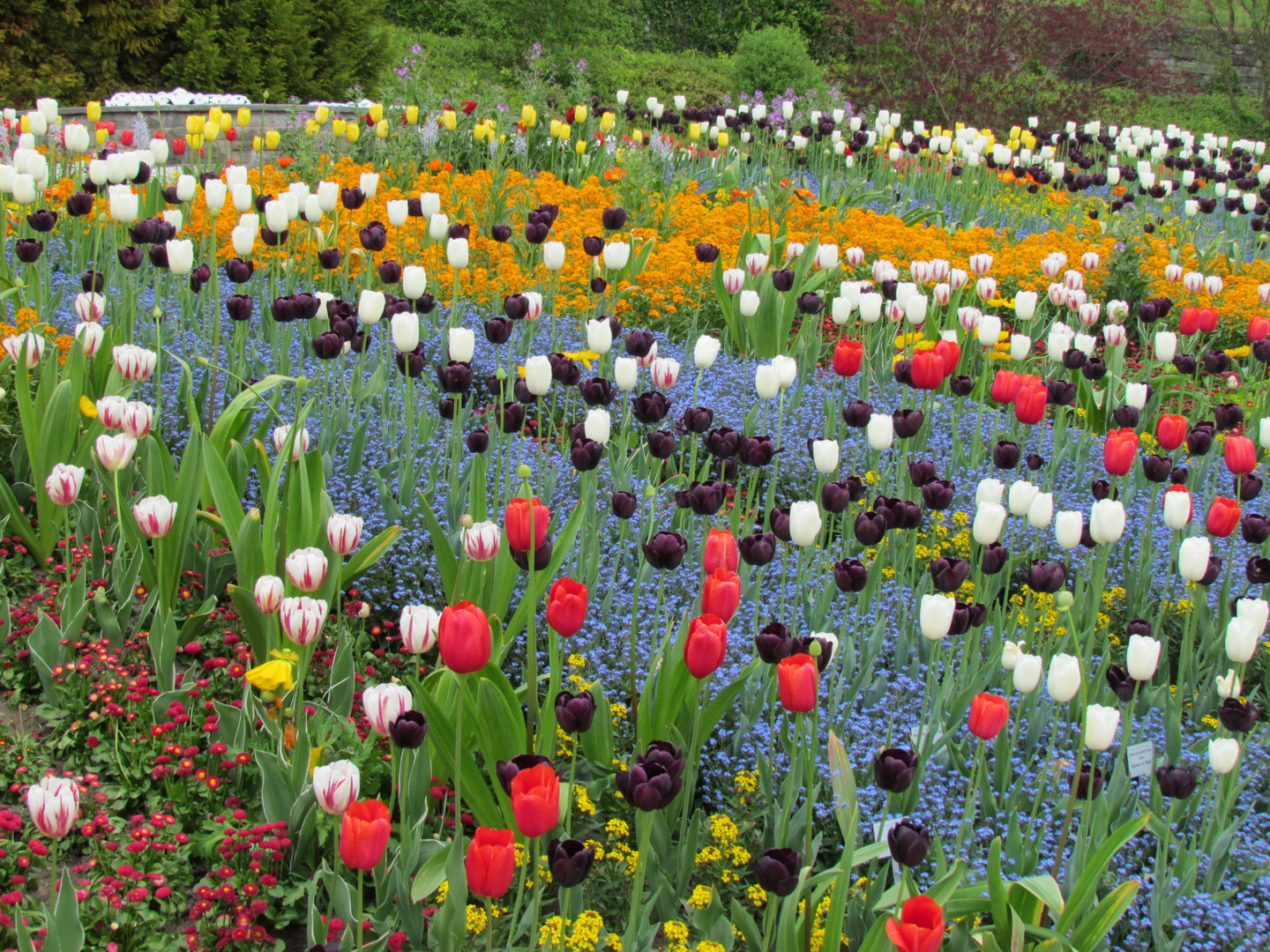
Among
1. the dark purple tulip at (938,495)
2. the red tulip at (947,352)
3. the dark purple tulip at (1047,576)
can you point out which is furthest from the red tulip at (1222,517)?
the red tulip at (947,352)

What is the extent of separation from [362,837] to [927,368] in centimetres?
238

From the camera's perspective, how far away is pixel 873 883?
Answer: 205 centimetres

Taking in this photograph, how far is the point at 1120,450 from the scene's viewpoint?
9.85 feet

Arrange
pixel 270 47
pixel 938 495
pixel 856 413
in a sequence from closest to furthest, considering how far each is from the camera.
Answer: pixel 938 495 → pixel 856 413 → pixel 270 47

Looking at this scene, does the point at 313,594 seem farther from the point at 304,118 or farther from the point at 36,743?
the point at 304,118

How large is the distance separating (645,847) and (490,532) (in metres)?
0.75

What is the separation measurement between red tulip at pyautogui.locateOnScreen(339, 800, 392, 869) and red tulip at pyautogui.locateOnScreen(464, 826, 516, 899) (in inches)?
5.8

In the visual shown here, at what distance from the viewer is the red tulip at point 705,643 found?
1.87 m

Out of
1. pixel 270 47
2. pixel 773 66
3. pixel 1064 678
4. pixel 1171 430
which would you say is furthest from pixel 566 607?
pixel 773 66

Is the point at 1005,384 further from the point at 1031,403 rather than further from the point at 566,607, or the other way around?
the point at 566,607

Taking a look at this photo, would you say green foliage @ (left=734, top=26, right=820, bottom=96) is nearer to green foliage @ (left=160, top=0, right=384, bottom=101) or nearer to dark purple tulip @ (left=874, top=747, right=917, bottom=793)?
green foliage @ (left=160, top=0, right=384, bottom=101)

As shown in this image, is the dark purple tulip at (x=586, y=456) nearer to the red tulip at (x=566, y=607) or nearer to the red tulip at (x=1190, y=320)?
the red tulip at (x=566, y=607)

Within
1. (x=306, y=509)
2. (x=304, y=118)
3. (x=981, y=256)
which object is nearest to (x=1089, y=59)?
(x=304, y=118)

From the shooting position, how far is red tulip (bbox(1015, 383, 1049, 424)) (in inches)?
128
